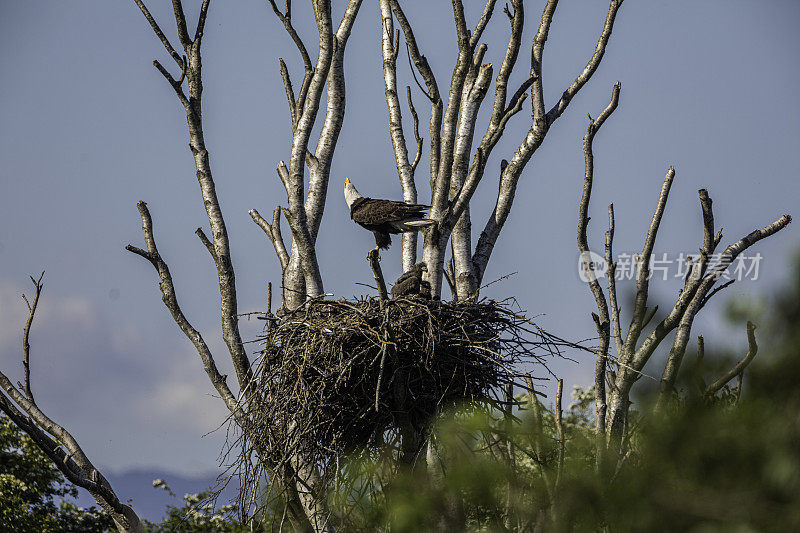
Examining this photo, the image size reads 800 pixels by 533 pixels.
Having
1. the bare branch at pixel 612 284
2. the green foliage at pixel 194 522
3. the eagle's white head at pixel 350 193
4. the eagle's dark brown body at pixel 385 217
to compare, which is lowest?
the green foliage at pixel 194 522

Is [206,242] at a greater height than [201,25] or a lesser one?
lesser

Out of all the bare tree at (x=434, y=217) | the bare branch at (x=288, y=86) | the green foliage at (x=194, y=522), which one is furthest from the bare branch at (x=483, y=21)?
the green foliage at (x=194, y=522)

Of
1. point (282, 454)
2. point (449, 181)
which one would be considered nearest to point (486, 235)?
point (449, 181)

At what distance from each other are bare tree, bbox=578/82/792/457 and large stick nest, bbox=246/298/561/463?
95 centimetres

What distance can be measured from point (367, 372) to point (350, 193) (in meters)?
4.25

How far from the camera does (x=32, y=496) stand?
12328mm

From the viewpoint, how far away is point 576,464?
3.30 metres

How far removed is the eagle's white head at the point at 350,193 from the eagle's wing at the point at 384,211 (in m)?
0.54

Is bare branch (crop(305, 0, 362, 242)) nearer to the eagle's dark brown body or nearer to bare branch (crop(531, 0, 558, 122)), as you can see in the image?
the eagle's dark brown body

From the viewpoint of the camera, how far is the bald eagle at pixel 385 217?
25.1 feet

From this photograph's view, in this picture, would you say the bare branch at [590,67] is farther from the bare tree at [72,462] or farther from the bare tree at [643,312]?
the bare tree at [72,462]

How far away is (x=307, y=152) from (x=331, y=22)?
1262mm

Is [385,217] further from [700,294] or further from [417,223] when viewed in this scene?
[700,294]

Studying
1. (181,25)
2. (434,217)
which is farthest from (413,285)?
(181,25)
